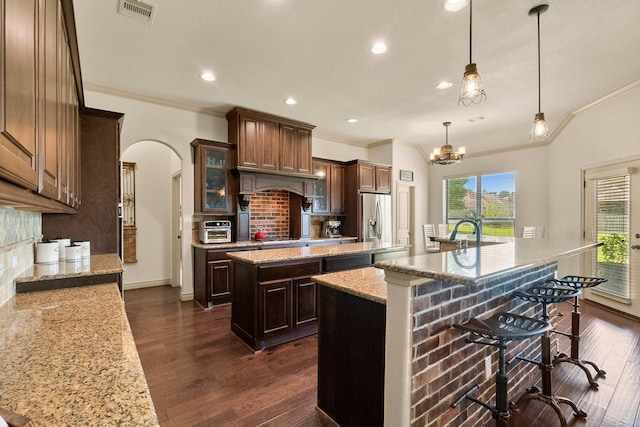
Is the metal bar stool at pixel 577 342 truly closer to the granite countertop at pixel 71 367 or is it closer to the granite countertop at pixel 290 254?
the granite countertop at pixel 290 254

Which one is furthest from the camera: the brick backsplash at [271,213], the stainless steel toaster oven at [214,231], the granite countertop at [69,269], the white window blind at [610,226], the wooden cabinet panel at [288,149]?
the brick backsplash at [271,213]

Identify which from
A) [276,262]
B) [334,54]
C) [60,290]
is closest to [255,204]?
[276,262]

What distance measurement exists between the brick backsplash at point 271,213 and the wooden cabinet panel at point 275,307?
245 cm

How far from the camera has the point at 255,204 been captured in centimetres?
527

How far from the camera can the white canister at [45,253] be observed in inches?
89.0

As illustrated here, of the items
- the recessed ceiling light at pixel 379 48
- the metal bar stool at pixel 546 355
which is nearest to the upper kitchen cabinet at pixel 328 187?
the recessed ceiling light at pixel 379 48

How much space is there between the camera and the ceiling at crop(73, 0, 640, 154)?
8.07ft

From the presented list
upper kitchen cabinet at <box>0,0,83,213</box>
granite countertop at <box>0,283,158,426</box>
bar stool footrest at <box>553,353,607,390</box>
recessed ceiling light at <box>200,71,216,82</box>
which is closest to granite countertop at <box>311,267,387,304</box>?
granite countertop at <box>0,283,158,426</box>

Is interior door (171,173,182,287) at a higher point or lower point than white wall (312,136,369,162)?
lower

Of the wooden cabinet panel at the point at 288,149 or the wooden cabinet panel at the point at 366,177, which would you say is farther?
the wooden cabinet panel at the point at 366,177

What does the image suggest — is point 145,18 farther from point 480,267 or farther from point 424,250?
point 424,250

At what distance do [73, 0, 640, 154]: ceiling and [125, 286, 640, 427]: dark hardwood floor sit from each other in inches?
117

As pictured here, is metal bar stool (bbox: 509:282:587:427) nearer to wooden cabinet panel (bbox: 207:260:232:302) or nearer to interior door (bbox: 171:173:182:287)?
wooden cabinet panel (bbox: 207:260:232:302)

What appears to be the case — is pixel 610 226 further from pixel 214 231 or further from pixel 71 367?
pixel 71 367
